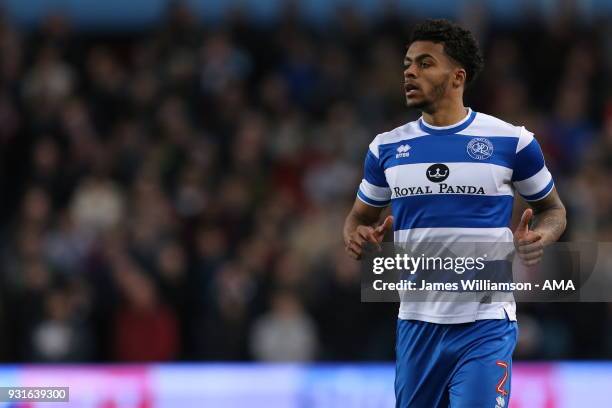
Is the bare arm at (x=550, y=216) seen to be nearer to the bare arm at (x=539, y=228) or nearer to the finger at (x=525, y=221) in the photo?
the bare arm at (x=539, y=228)

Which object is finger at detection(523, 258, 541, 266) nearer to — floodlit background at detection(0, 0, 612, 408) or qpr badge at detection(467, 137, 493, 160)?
qpr badge at detection(467, 137, 493, 160)

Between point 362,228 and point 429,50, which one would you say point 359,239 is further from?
point 429,50

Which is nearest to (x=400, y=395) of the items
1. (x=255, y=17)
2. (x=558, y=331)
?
(x=558, y=331)

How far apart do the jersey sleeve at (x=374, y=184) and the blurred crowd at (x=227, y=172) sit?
15.9ft

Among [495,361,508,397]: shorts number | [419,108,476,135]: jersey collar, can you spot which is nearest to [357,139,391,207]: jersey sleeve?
[419,108,476,135]: jersey collar

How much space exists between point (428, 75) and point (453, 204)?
602mm

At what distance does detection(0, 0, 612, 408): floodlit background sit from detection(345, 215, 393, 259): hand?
367 cm

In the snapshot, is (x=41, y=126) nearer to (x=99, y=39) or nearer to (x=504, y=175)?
(x=99, y=39)

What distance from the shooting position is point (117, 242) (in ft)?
37.5

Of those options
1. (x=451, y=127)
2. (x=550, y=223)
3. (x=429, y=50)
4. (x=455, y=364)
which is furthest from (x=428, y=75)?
(x=455, y=364)

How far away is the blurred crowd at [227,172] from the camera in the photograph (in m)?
10.8

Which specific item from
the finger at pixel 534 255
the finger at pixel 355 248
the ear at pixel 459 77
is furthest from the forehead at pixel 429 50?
the finger at pixel 534 255

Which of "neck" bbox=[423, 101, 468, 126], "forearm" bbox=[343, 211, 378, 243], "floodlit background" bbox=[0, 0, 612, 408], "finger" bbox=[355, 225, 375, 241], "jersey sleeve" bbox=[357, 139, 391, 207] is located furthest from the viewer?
"floodlit background" bbox=[0, 0, 612, 408]

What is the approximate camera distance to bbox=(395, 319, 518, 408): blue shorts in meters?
5.21
